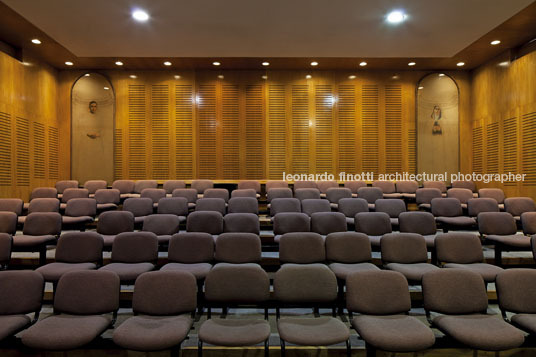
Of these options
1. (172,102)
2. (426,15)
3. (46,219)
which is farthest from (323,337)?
(172,102)

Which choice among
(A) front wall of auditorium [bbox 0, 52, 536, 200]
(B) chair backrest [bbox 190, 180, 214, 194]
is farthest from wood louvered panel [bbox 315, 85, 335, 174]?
(B) chair backrest [bbox 190, 180, 214, 194]

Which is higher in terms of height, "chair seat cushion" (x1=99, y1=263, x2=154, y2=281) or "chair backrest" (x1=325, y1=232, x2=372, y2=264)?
"chair backrest" (x1=325, y1=232, x2=372, y2=264)

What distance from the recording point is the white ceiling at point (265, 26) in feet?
15.5

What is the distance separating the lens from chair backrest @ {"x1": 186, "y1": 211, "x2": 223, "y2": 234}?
13.4ft

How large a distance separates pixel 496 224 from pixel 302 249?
2.69m

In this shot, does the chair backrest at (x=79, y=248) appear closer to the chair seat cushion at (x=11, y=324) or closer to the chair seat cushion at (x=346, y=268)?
the chair seat cushion at (x=11, y=324)

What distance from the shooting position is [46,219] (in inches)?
164

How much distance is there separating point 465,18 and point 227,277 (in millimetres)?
5356

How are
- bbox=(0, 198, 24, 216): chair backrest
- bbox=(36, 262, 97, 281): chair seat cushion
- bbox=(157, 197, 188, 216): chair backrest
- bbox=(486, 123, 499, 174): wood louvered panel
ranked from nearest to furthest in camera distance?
bbox=(36, 262, 97, 281): chair seat cushion < bbox=(0, 198, 24, 216): chair backrest < bbox=(157, 197, 188, 216): chair backrest < bbox=(486, 123, 499, 174): wood louvered panel

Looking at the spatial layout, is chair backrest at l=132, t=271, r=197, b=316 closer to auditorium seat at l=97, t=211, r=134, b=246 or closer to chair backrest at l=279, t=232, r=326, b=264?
chair backrest at l=279, t=232, r=326, b=264

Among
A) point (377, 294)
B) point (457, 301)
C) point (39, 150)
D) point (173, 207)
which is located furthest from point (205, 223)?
point (39, 150)

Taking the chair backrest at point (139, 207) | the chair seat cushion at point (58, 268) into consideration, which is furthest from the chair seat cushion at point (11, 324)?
the chair backrest at point (139, 207)

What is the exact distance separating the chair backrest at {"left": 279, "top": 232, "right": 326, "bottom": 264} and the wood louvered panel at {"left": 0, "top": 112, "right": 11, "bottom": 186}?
6.08 metres

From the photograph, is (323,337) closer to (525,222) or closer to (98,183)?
(525,222)
